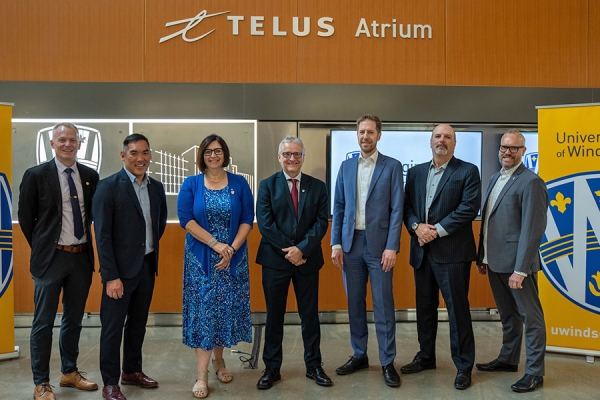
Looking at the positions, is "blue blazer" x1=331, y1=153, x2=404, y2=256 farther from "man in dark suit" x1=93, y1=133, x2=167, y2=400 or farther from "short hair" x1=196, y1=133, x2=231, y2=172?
"man in dark suit" x1=93, y1=133, x2=167, y2=400

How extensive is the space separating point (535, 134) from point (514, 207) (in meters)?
2.42

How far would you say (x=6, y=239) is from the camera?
13.9ft

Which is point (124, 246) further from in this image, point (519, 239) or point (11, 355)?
point (519, 239)

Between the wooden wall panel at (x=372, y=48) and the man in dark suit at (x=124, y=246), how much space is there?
2.56 metres

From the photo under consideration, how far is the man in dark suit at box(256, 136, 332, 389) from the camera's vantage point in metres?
3.48

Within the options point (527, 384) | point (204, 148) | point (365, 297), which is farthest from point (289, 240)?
point (527, 384)

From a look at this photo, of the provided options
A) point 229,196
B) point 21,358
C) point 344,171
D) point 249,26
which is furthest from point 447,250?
point 21,358

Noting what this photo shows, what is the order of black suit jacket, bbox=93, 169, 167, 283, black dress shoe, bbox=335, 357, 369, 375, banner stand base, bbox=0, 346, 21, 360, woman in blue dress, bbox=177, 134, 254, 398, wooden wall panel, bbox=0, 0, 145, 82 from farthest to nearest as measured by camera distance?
wooden wall panel, bbox=0, 0, 145, 82, banner stand base, bbox=0, 346, 21, 360, black dress shoe, bbox=335, 357, 369, 375, woman in blue dress, bbox=177, 134, 254, 398, black suit jacket, bbox=93, 169, 167, 283

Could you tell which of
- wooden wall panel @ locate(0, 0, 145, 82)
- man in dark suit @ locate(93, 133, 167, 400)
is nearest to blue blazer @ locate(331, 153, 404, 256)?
man in dark suit @ locate(93, 133, 167, 400)

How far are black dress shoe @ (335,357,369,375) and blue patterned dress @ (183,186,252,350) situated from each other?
88 cm

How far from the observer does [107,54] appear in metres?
5.25

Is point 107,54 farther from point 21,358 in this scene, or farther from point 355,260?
point 355,260

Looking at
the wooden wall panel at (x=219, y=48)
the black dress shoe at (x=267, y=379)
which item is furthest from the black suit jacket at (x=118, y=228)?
the wooden wall panel at (x=219, y=48)

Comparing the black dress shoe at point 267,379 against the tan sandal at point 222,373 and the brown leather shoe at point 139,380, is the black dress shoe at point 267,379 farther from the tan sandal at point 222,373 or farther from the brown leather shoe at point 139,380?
the brown leather shoe at point 139,380
